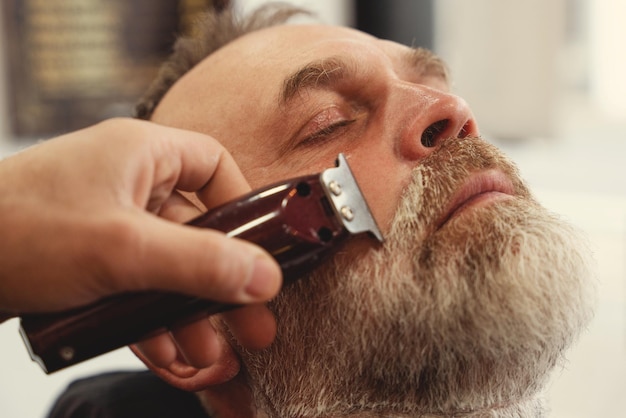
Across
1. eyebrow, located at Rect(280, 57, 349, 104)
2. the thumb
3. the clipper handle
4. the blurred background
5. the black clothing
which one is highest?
eyebrow, located at Rect(280, 57, 349, 104)

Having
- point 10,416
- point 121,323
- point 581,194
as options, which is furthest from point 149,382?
point 581,194

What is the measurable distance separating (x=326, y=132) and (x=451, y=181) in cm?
20

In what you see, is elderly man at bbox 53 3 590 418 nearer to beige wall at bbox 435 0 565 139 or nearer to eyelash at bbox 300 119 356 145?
eyelash at bbox 300 119 356 145

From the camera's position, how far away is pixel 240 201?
0.68 metres

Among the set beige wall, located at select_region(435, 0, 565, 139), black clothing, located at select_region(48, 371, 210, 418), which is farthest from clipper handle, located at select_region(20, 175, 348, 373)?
beige wall, located at select_region(435, 0, 565, 139)

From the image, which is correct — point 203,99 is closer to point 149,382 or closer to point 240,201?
point 240,201

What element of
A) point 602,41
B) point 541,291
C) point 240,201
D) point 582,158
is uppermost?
point 240,201

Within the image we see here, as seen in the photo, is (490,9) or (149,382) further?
(490,9)

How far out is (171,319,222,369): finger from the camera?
71 centimetres

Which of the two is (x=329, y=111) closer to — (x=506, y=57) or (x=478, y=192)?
(x=478, y=192)

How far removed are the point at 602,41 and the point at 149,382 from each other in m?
2.08

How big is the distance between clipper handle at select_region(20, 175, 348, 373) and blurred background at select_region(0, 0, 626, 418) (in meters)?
1.16

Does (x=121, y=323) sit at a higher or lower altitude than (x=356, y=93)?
lower

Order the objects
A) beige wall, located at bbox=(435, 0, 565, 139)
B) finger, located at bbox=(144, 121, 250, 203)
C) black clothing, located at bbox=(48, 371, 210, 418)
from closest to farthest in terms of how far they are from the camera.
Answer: finger, located at bbox=(144, 121, 250, 203) → black clothing, located at bbox=(48, 371, 210, 418) → beige wall, located at bbox=(435, 0, 565, 139)
